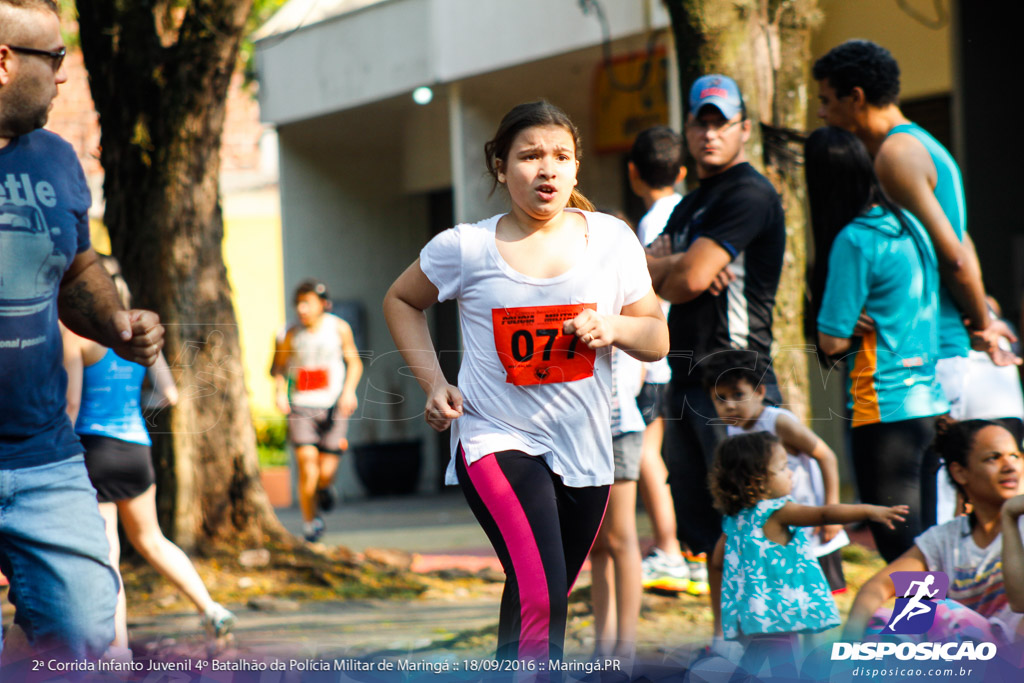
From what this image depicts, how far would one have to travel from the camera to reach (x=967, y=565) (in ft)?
12.0

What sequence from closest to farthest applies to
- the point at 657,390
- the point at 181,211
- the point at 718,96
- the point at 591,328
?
the point at 591,328 < the point at 718,96 < the point at 657,390 < the point at 181,211

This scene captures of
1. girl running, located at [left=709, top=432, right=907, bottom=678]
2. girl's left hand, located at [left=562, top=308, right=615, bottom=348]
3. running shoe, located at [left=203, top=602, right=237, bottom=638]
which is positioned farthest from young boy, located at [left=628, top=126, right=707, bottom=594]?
running shoe, located at [left=203, top=602, right=237, bottom=638]

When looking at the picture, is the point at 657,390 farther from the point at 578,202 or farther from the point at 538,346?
the point at 538,346

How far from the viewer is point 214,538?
7262mm

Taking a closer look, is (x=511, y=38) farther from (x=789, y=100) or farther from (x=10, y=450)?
(x=10, y=450)

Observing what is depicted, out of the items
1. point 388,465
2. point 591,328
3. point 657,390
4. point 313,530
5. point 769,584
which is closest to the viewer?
point 591,328

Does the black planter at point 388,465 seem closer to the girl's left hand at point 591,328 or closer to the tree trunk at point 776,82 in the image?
the tree trunk at point 776,82

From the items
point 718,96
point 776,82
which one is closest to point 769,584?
point 718,96

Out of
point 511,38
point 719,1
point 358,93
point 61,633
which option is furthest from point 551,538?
point 358,93

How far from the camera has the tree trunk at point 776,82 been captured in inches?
228

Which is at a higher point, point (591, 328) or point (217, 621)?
point (591, 328)

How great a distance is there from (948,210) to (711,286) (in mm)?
862

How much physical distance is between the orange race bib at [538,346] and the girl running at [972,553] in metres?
1.19

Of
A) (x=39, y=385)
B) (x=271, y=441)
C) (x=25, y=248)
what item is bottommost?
(x=271, y=441)
